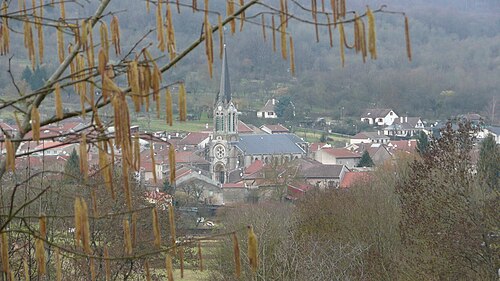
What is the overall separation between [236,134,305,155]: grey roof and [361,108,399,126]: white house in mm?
17455

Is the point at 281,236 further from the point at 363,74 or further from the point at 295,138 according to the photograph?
the point at 363,74

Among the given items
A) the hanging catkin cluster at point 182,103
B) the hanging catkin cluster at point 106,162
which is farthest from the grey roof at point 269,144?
the hanging catkin cluster at point 182,103

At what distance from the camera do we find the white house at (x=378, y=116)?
90.8m

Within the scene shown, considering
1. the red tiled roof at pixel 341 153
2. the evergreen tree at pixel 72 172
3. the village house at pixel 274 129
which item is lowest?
the red tiled roof at pixel 341 153

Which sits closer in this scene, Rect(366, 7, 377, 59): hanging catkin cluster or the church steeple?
Rect(366, 7, 377, 59): hanging catkin cluster

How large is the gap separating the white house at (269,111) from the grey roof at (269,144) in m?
15.1

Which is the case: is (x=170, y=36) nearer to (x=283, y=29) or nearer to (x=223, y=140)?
(x=283, y=29)

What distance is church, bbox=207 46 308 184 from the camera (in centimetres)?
6762

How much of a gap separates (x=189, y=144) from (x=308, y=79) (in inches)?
923

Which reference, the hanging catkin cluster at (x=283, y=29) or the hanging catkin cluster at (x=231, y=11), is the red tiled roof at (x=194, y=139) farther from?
the hanging catkin cluster at (x=283, y=29)

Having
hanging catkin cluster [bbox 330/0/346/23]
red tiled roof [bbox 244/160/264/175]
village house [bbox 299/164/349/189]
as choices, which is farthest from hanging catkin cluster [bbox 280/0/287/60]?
red tiled roof [bbox 244/160/264/175]

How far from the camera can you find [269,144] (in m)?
73.3

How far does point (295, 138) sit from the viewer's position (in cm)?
7575

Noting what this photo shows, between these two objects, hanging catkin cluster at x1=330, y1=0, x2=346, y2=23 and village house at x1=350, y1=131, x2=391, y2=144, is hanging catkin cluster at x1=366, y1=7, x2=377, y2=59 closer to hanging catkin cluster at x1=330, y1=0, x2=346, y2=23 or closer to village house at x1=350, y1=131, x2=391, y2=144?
hanging catkin cluster at x1=330, y1=0, x2=346, y2=23
